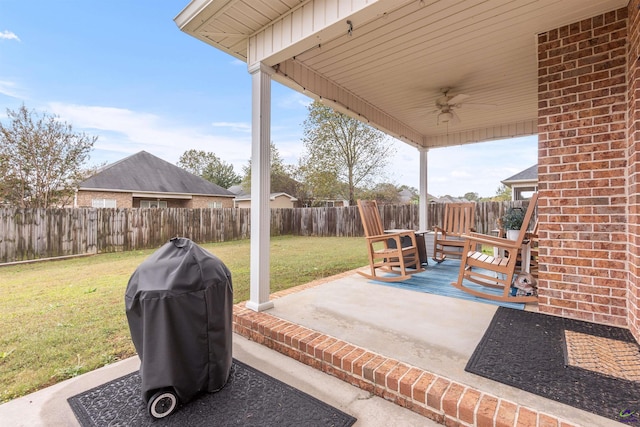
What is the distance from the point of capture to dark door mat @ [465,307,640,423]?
141 centimetres

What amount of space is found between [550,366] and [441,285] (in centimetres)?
183

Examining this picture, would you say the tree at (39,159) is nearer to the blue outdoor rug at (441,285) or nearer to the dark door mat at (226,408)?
the dark door mat at (226,408)

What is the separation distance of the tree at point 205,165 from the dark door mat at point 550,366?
A: 33.9m

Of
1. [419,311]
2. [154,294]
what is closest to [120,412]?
[154,294]

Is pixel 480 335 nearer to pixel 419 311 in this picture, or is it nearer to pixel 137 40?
pixel 419 311

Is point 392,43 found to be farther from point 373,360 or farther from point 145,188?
point 145,188

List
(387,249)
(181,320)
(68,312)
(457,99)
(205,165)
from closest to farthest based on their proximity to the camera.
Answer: (181,320) < (68,312) < (457,99) < (387,249) < (205,165)

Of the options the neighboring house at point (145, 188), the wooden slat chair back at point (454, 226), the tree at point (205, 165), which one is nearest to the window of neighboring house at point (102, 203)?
the neighboring house at point (145, 188)

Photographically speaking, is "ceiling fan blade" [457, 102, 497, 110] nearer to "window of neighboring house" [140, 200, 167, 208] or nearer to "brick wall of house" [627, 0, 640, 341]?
"brick wall of house" [627, 0, 640, 341]

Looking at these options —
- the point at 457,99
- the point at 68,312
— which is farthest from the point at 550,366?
the point at 68,312

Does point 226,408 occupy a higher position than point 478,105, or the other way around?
point 478,105

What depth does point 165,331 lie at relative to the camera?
4.77 feet

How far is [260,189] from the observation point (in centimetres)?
274

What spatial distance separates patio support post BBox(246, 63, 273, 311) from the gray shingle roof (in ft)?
42.7
